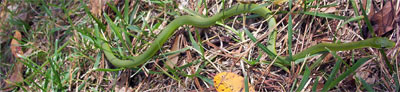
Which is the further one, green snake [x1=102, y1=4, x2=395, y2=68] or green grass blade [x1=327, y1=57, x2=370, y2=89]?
green snake [x1=102, y1=4, x2=395, y2=68]

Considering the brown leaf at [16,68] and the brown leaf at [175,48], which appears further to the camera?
the brown leaf at [16,68]

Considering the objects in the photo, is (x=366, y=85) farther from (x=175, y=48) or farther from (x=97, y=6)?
(x=97, y=6)

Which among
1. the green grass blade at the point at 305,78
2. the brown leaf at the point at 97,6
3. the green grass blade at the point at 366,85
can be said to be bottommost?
the green grass blade at the point at 366,85

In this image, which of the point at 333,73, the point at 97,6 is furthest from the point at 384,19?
the point at 97,6

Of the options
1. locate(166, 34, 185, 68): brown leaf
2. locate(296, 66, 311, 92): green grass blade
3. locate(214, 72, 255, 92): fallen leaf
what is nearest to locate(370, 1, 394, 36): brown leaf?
locate(296, 66, 311, 92): green grass blade

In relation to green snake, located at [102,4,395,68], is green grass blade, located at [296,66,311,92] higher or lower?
lower

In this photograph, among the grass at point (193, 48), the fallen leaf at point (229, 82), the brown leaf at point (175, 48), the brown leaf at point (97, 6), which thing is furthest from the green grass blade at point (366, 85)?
the brown leaf at point (97, 6)

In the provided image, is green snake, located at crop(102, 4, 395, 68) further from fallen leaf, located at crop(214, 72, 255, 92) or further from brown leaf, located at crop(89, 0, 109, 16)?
fallen leaf, located at crop(214, 72, 255, 92)

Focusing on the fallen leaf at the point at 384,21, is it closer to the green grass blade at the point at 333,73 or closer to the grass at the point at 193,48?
the grass at the point at 193,48
